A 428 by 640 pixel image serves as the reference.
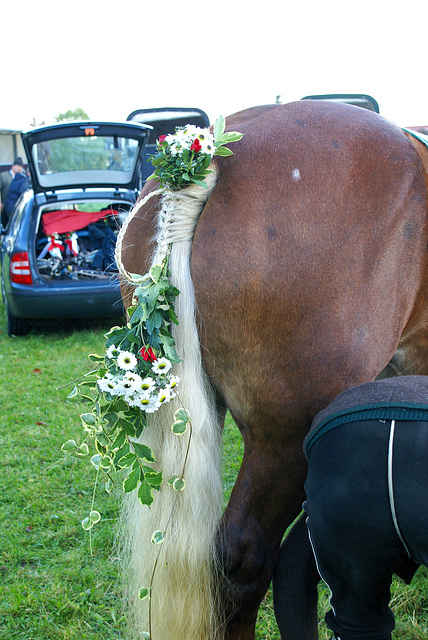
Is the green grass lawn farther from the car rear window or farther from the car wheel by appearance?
the car rear window

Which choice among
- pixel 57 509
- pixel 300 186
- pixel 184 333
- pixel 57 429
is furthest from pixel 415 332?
pixel 57 429

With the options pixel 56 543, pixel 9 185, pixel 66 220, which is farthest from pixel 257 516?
pixel 9 185

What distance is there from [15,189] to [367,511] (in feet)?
29.7

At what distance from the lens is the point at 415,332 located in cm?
150

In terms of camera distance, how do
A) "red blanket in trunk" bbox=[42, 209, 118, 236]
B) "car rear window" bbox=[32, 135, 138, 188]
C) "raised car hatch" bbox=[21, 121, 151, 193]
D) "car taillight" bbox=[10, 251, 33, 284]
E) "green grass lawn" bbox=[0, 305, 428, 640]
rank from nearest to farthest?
"green grass lawn" bbox=[0, 305, 428, 640], "raised car hatch" bbox=[21, 121, 151, 193], "car taillight" bbox=[10, 251, 33, 284], "car rear window" bbox=[32, 135, 138, 188], "red blanket in trunk" bbox=[42, 209, 118, 236]

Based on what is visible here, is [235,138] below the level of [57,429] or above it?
above

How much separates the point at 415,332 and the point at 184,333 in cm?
66

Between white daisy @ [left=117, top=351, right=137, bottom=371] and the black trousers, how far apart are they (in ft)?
1.53

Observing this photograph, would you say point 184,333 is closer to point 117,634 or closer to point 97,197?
point 117,634

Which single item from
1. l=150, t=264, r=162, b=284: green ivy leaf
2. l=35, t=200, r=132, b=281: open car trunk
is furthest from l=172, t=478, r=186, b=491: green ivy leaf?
l=35, t=200, r=132, b=281: open car trunk

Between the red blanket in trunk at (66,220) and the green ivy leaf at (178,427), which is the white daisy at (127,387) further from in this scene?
the red blanket in trunk at (66,220)

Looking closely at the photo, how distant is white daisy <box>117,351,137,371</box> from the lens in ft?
4.17

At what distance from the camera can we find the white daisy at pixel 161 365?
1.27 m

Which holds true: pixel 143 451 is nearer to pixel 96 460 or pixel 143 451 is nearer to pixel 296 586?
pixel 96 460
